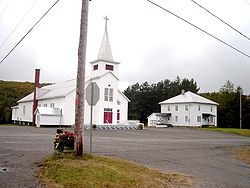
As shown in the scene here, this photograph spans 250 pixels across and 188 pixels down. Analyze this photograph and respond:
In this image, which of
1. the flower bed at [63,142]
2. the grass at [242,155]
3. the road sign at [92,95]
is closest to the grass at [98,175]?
the flower bed at [63,142]

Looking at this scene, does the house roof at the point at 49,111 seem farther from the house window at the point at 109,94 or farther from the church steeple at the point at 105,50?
the church steeple at the point at 105,50

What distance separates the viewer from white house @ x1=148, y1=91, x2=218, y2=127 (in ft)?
230

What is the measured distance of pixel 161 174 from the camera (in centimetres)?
1044

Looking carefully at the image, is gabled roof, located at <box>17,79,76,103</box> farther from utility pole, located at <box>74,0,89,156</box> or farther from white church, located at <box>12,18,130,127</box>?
utility pole, located at <box>74,0,89,156</box>

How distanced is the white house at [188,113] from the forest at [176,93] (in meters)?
3.31

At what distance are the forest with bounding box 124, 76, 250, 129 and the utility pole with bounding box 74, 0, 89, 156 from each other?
65.7 m

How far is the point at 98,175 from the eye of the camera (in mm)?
Result: 8914

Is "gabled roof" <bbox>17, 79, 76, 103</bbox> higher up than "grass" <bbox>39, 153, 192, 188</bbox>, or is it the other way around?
"gabled roof" <bbox>17, 79, 76, 103</bbox>

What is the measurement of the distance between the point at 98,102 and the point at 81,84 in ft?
127

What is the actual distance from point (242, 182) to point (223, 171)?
6.45ft

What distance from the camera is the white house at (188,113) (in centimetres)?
7019

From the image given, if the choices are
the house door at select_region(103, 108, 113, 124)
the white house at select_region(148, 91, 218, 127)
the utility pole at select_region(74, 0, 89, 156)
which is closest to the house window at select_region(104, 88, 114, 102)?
the house door at select_region(103, 108, 113, 124)

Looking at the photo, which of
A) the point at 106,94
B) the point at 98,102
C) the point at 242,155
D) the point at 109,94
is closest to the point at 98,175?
the point at 242,155

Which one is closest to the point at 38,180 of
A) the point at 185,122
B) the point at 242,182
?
the point at 242,182
